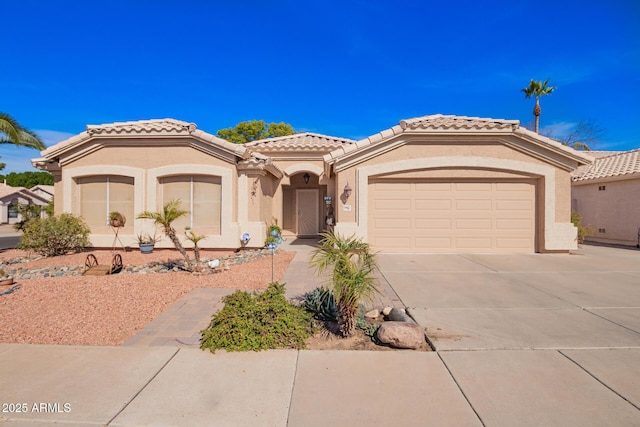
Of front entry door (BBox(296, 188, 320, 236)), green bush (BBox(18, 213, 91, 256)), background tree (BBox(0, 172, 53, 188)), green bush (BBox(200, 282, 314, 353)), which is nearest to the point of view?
green bush (BBox(200, 282, 314, 353))

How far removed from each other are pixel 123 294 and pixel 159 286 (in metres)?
0.69

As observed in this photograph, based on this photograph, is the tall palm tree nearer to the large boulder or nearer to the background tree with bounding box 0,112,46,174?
the background tree with bounding box 0,112,46,174

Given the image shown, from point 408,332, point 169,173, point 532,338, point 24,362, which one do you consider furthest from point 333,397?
point 169,173

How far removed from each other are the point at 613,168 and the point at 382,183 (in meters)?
11.5

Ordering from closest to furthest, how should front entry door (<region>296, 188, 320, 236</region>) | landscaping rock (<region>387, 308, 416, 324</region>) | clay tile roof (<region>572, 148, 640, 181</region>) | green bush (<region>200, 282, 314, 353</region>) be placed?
green bush (<region>200, 282, 314, 353</region>) < landscaping rock (<region>387, 308, 416, 324</region>) < clay tile roof (<region>572, 148, 640, 181</region>) < front entry door (<region>296, 188, 320, 236</region>)

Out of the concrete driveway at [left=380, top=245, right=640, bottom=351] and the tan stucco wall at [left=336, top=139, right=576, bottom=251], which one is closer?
the concrete driveway at [left=380, top=245, right=640, bottom=351]

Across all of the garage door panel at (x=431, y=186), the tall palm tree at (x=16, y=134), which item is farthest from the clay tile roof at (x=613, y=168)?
the tall palm tree at (x=16, y=134)

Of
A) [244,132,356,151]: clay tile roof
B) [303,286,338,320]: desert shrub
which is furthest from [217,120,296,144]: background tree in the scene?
[303,286,338,320]: desert shrub

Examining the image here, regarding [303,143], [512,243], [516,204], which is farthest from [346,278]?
[303,143]

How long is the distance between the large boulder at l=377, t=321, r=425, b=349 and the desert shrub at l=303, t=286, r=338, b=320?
2.58ft

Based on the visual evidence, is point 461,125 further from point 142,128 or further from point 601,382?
point 142,128

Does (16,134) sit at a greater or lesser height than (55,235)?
greater

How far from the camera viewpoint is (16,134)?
12.0 m

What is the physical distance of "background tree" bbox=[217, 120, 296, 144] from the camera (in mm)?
31359
